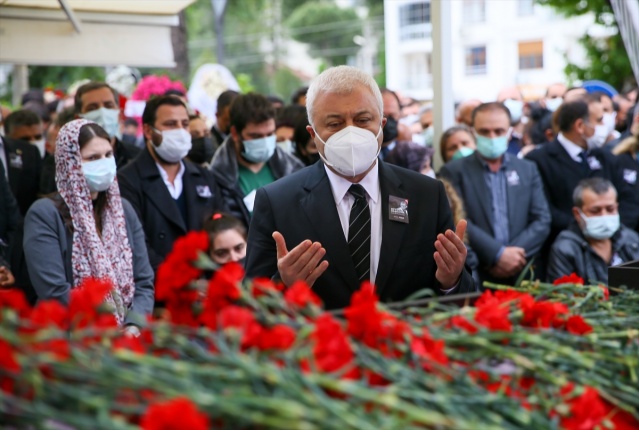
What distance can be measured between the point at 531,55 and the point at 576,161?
44.5 metres

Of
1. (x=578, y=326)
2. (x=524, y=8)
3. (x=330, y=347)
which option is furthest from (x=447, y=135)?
(x=524, y=8)

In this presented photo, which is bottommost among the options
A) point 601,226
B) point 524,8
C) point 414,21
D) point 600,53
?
point 601,226

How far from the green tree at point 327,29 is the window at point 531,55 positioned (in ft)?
58.9

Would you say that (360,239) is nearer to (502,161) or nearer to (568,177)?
(502,161)

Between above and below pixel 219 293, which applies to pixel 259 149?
above

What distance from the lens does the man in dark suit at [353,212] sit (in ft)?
11.4

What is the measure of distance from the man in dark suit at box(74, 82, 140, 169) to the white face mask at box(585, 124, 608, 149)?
3.47 m

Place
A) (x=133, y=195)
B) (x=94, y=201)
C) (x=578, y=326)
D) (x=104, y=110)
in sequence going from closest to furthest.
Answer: (x=578, y=326), (x=94, y=201), (x=133, y=195), (x=104, y=110)

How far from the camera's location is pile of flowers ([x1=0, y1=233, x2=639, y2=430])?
1597 mm

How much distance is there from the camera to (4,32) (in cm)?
825

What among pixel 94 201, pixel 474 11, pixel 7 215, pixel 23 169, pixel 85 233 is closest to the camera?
pixel 85 233

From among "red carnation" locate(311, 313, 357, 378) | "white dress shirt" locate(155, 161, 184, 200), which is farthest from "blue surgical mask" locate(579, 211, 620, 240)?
"red carnation" locate(311, 313, 357, 378)

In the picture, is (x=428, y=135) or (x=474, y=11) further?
(x=474, y=11)

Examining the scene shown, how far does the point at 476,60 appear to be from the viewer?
5322cm
